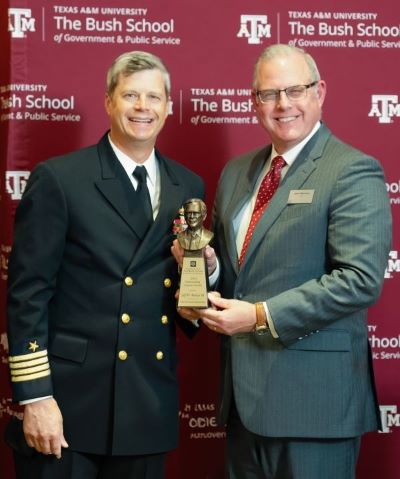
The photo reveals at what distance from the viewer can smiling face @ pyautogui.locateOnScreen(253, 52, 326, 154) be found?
87.6 inches

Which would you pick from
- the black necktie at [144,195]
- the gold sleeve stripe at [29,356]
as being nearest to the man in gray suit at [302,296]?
the black necktie at [144,195]

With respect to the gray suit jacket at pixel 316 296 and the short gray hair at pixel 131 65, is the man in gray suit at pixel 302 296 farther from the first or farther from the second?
the short gray hair at pixel 131 65

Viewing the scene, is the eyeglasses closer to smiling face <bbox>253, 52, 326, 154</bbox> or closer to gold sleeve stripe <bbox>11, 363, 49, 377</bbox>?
smiling face <bbox>253, 52, 326, 154</bbox>

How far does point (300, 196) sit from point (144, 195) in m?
0.46

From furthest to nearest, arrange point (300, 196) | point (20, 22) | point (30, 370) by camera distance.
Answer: point (20, 22), point (300, 196), point (30, 370)

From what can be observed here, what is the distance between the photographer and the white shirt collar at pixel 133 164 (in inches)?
86.0

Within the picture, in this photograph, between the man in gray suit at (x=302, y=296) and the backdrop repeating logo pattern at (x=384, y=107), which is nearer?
→ the man in gray suit at (x=302, y=296)

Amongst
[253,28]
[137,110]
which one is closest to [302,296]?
[137,110]

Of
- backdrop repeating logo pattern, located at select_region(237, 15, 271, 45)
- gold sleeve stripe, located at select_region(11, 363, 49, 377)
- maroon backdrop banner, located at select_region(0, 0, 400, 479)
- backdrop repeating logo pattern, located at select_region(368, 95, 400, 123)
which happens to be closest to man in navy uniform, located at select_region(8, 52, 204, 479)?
gold sleeve stripe, located at select_region(11, 363, 49, 377)

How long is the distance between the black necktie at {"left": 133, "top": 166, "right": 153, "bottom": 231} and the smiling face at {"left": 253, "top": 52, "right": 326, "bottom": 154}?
433 mm

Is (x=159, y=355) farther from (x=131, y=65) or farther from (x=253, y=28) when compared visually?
(x=253, y=28)

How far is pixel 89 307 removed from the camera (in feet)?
6.84

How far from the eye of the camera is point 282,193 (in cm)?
217

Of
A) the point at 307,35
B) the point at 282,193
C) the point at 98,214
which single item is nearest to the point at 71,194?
the point at 98,214
